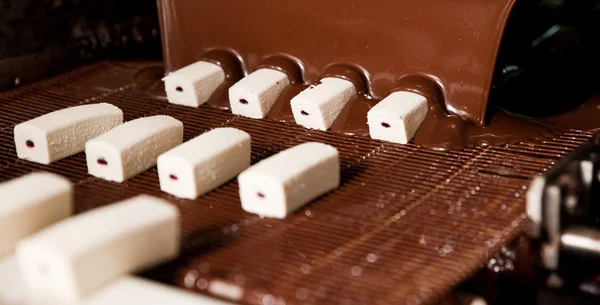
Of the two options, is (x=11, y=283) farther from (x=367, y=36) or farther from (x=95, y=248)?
(x=367, y=36)

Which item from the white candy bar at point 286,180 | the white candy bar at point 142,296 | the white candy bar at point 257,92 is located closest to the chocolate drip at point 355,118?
the white candy bar at point 257,92

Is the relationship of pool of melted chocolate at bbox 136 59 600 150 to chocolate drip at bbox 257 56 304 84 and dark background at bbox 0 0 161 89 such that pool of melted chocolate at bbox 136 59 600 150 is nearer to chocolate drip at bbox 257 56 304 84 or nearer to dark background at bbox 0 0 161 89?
chocolate drip at bbox 257 56 304 84

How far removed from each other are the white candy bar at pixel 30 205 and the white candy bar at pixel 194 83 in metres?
0.88

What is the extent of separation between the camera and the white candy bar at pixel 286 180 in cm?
198

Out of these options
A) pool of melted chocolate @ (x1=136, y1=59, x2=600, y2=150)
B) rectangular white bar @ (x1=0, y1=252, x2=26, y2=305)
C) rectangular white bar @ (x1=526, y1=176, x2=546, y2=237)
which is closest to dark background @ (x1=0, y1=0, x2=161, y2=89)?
pool of melted chocolate @ (x1=136, y1=59, x2=600, y2=150)

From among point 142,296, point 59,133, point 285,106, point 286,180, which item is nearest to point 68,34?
point 59,133

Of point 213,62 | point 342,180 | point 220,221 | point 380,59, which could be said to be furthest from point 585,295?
point 213,62

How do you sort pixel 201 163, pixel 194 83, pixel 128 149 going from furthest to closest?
pixel 194 83 → pixel 128 149 → pixel 201 163

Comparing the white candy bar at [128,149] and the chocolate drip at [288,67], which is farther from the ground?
the chocolate drip at [288,67]

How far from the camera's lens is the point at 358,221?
6.49 feet

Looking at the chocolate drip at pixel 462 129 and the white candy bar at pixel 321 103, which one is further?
A: the white candy bar at pixel 321 103

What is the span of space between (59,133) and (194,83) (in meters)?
0.53

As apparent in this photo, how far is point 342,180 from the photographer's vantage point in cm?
220

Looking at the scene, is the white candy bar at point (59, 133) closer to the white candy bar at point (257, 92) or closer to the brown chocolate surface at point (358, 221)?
the brown chocolate surface at point (358, 221)
